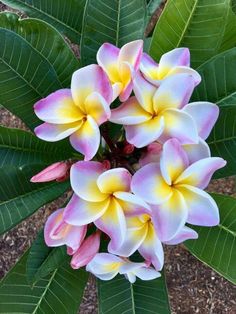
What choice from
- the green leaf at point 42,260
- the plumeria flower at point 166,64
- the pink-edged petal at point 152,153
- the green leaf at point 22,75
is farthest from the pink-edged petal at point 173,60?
the green leaf at point 42,260

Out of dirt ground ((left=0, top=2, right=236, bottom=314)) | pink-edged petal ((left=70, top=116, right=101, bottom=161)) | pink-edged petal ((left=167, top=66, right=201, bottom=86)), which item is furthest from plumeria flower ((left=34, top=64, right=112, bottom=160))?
dirt ground ((left=0, top=2, right=236, bottom=314))

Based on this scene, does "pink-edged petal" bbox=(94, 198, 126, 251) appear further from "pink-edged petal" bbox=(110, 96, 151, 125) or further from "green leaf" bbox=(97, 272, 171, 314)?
"green leaf" bbox=(97, 272, 171, 314)

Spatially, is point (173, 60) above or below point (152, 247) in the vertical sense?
above

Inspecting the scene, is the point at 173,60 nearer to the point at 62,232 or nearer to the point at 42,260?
the point at 62,232

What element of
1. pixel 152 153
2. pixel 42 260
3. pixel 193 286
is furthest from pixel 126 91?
pixel 193 286

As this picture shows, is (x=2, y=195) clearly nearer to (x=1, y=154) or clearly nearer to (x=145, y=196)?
(x=1, y=154)

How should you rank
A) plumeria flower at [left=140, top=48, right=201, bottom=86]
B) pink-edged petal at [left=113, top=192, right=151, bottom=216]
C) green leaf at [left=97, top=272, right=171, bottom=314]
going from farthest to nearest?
1. green leaf at [left=97, top=272, right=171, bottom=314]
2. plumeria flower at [left=140, top=48, right=201, bottom=86]
3. pink-edged petal at [left=113, top=192, right=151, bottom=216]

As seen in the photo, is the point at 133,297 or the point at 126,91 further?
the point at 133,297

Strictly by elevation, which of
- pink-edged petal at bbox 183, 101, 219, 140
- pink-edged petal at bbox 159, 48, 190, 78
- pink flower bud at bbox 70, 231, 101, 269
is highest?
pink-edged petal at bbox 159, 48, 190, 78
